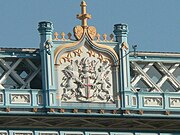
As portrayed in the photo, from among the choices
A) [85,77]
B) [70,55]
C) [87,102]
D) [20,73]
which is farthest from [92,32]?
[20,73]

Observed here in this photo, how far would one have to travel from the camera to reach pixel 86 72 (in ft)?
356

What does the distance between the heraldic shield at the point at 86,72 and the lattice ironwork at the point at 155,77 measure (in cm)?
126

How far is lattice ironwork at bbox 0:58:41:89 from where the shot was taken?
354 ft

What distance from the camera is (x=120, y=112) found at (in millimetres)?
108562

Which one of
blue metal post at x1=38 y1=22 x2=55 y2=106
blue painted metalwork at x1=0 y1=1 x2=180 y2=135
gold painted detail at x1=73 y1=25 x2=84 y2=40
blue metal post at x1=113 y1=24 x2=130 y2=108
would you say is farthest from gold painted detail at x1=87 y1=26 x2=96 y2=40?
blue metal post at x1=38 y1=22 x2=55 y2=106

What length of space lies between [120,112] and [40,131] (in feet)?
11.7

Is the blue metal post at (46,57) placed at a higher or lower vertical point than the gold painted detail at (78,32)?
lower

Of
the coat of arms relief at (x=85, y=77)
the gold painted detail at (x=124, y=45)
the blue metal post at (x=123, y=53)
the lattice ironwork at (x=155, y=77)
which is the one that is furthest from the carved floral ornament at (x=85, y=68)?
the lattice ironwork at (x=155, y=77)

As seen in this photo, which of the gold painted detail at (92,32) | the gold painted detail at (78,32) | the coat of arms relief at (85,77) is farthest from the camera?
the gold painted detail at (92,32)

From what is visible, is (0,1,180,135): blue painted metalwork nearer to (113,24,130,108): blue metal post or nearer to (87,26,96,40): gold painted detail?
(113,24,130,108): blue metal post

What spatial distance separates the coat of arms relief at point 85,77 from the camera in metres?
108

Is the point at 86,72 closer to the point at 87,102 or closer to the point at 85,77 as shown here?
the point at 85,77

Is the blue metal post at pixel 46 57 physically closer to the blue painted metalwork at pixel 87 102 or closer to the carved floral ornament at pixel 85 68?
the blue painted metalwork at pixel 87 102

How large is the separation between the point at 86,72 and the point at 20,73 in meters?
2.81
